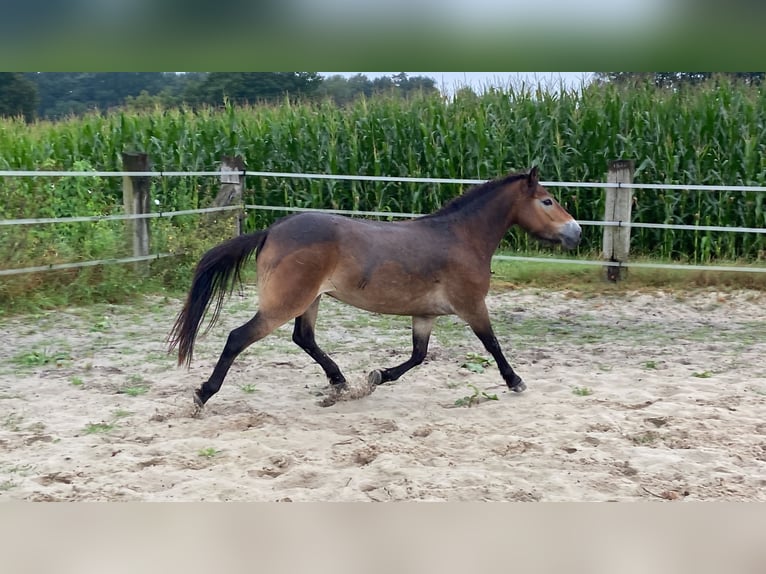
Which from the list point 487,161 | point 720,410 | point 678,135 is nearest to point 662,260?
point 678,135

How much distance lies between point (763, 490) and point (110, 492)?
2572 millimetres

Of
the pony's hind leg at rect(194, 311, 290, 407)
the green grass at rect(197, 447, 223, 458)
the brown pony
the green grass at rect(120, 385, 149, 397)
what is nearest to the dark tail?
the brown pony

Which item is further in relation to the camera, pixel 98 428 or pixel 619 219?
pixel 619 219

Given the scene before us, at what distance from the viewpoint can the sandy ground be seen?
3072mm

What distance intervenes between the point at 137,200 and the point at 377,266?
4.51m

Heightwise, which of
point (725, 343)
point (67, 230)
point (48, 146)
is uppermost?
point (48, 146)

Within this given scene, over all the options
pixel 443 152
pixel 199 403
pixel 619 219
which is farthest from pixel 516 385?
pixel 443 152

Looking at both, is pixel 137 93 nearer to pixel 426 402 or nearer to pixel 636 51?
pixel 426 402

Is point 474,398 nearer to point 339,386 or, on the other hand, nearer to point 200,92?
point 339,386

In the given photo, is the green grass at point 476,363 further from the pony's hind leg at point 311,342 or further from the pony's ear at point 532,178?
the pony's ear at point 532,178

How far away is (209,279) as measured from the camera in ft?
13.5

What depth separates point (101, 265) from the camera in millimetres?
7438

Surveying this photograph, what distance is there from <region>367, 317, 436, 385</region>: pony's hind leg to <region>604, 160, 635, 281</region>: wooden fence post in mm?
4292

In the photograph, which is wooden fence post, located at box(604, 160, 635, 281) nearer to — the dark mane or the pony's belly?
the dark mane
